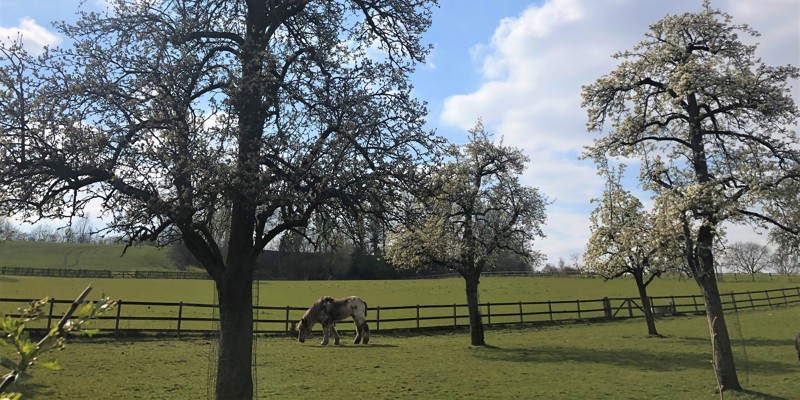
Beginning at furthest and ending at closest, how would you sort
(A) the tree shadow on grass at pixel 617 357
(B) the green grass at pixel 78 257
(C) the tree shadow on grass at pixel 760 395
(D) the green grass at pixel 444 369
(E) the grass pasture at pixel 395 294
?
(B) the green grass at pixel 78 257, (E) the grass pasture at pixel 395 294, (A) the tree shadow on grass at pixel 617 357, (D) the green grass at pixel 444 369, (C) the tree shadow on grass at pixel 760 395

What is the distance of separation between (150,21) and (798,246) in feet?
47.4

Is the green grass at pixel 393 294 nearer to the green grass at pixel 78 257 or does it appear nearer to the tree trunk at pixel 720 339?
the tree trunk at pixel 720 339

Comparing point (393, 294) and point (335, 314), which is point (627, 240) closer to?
point (335, 314)

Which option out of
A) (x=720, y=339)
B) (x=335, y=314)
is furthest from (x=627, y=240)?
(x=335, y=314)

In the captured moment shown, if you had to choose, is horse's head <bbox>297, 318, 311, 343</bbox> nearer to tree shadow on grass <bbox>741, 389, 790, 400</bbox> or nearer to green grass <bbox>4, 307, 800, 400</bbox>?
green grass <bbox>4, 307, 800, 400</bbox>

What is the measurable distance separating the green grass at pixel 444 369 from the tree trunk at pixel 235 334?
682 millimetres

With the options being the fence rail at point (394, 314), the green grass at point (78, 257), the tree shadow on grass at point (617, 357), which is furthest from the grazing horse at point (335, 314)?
the green grass at point (78, 257)

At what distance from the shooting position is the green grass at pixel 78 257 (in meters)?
70.7

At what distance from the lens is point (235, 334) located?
798 centimetres

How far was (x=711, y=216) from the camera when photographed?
11.2m

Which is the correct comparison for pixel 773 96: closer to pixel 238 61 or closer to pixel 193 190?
pixel 238 61

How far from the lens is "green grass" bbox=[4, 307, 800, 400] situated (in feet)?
36.9

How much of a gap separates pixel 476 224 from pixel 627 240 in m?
8.64

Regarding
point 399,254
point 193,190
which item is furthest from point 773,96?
point 399,254
